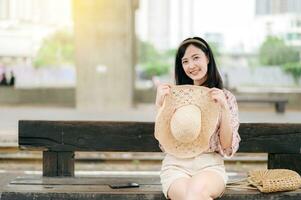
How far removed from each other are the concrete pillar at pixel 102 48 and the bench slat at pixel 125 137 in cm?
1443

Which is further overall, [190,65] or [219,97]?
[190,65]

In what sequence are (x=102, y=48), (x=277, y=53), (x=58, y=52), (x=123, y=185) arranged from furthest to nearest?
(x=58, y=52), (x=277, y=53), (x=102, y=48), (x=123, y=185)

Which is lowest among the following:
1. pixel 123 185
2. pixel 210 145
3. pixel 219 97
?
pixel 123 185

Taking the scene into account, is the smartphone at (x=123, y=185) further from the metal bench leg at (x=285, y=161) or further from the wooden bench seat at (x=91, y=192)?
the metal bench leg at (x=285, y=161)

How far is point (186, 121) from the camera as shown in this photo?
3.89 meters

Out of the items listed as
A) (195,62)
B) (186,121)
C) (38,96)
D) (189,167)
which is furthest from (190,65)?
(38,96)

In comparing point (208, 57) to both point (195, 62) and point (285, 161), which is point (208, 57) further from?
point (285, 161)

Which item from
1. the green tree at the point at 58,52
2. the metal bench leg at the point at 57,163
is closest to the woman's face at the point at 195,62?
the metal bench leg at the point at 57,163

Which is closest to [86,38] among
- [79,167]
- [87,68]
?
[87,68]

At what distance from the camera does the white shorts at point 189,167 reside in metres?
3.89

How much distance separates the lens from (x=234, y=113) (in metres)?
3.98

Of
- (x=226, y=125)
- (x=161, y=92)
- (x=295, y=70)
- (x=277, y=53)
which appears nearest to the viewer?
(x=226, y=125)

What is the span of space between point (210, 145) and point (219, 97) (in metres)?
0.30

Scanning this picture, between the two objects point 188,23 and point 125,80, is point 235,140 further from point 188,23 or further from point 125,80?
point 188,23
